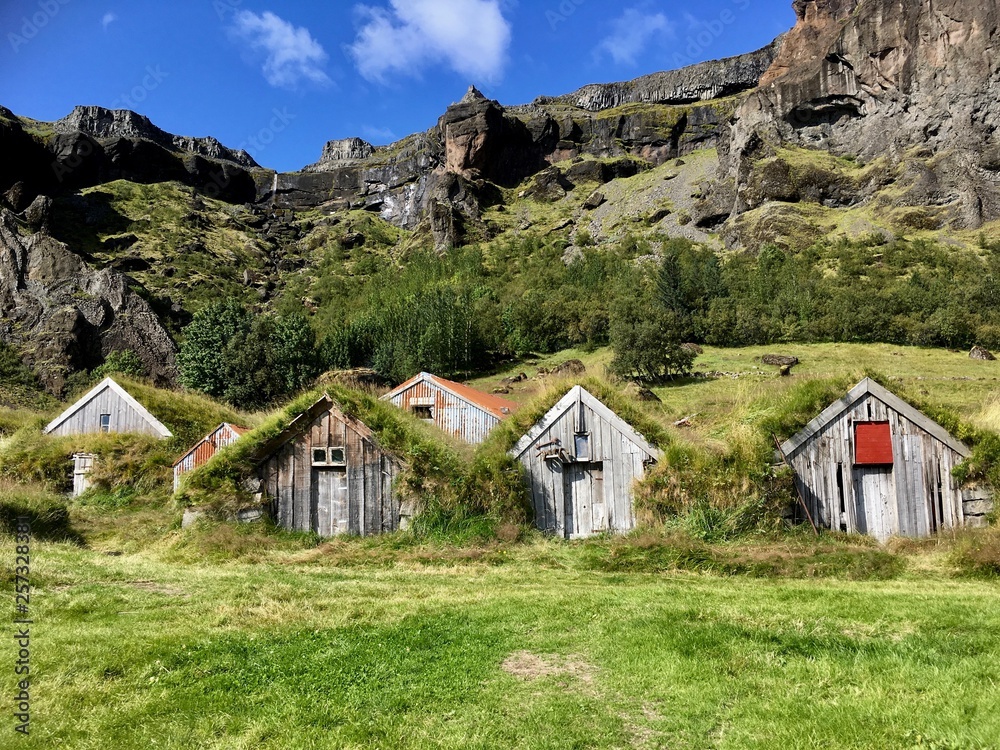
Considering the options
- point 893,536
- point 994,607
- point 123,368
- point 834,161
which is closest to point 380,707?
point 994,607

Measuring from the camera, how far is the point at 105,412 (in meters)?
25.8

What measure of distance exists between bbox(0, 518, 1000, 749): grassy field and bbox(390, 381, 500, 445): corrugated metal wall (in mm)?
17718

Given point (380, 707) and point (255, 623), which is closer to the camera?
point (380, 707)

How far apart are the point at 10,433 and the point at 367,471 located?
67.2ft

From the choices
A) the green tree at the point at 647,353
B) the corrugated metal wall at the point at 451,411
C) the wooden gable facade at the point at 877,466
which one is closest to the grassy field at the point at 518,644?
the wooden gable facade at the point at 877,466

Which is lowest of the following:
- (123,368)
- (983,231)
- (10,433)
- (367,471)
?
(367,471)

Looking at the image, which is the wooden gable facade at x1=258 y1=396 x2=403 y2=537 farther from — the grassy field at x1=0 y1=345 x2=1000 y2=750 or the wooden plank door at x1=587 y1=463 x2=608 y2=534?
the wooden plank door at x1=587 y1=463 x2=608 y2=534

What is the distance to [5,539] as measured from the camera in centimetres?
1288

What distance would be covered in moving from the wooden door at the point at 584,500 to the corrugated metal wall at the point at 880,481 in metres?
4.74

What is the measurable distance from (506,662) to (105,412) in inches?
991

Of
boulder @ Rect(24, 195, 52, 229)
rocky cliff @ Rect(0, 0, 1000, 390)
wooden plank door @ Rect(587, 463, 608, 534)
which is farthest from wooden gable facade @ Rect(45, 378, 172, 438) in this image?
boulder @ Rect(24, 195, 52, 229)

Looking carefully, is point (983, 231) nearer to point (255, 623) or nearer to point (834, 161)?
point (834, 161)

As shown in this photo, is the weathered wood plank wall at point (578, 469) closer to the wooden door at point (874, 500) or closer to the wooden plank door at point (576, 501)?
the wooden plank door at point (576, 501)

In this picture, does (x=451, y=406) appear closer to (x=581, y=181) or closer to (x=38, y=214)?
(x=38, y=214)
